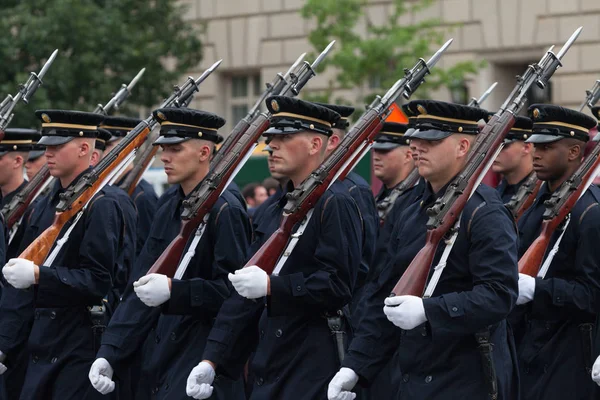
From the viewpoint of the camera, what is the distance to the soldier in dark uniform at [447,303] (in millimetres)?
6398

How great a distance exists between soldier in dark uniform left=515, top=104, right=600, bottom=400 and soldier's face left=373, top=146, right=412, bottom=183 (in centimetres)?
222

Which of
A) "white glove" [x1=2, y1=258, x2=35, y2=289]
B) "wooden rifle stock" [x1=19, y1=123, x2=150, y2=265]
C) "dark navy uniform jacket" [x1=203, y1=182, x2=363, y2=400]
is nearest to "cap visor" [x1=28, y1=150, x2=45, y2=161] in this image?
"wooden rifle stock" [x1=19, y1=123, x2=150, y2=265]

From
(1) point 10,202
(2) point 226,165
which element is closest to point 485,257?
(2) point 226,165

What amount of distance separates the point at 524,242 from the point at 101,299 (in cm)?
259

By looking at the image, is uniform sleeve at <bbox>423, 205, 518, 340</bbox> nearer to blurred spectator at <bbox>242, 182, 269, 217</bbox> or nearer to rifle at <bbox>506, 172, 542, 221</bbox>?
rifle at <bbox>506, 172, 542, 221</bbox>

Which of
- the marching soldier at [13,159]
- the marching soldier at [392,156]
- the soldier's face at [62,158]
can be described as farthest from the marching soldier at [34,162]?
the marching soldier at [392,156]

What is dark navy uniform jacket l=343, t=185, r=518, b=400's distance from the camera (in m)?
6.40

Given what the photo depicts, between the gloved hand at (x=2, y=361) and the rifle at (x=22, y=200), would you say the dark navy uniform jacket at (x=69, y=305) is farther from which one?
the rifle at (x=22, y=200)

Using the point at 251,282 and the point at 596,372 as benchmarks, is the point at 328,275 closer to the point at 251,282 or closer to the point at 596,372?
the point at 251,282

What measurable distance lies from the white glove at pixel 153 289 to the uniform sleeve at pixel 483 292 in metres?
1.73

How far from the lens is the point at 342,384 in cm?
680

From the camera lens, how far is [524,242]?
320 inches

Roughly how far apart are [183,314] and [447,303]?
184 cm

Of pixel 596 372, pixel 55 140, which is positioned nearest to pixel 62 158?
pixel 55 140
